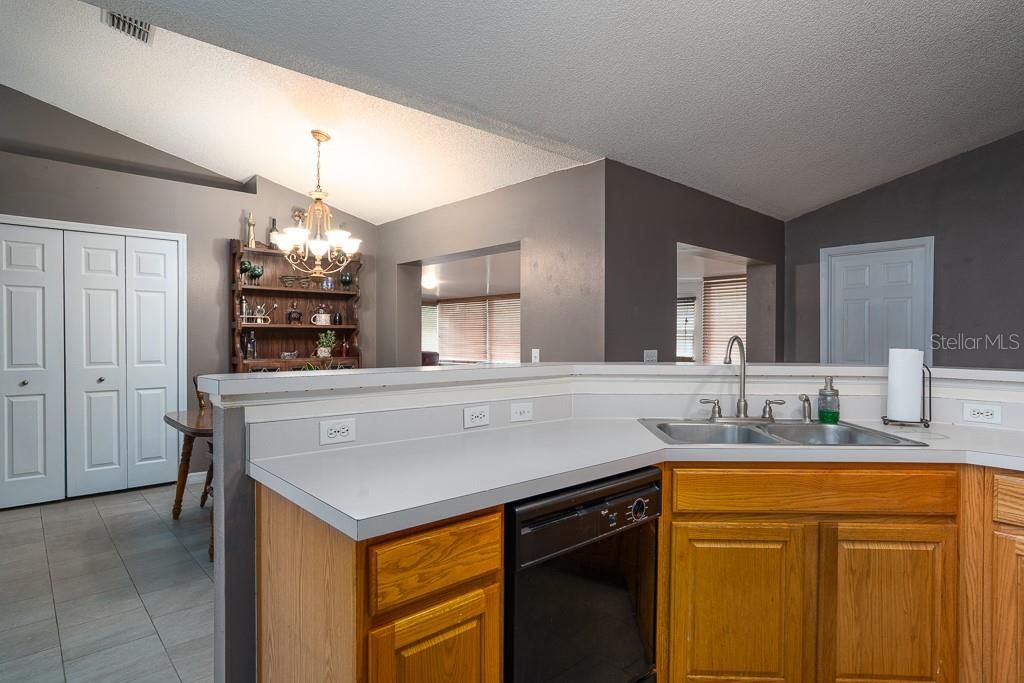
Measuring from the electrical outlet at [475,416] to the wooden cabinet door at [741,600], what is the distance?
2.40 feet

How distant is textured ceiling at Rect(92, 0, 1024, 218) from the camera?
201cm

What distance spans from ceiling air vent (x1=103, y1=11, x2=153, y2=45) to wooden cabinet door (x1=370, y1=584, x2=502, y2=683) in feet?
11.4

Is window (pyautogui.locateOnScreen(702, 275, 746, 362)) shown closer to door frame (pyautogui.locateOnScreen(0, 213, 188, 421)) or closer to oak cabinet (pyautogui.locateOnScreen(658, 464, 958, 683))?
oak cabinet (pyautogui.locateOnScreen(658, 464, 958, 683))

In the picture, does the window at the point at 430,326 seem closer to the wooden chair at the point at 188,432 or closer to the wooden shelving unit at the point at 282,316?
the wooden shelving unit at the point at 282,316

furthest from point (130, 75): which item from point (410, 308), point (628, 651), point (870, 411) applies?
point (870, 411)

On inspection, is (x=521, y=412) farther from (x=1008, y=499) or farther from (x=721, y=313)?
(x=721, y=313)

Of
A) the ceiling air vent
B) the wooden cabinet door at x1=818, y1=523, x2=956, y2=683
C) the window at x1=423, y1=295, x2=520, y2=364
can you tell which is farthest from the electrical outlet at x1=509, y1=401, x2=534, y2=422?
the window at x1=423, y1=295, x2=520, y2=364

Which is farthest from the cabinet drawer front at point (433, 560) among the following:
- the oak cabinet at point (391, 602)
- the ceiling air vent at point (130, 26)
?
the ceiling air vent at point (130, 26)

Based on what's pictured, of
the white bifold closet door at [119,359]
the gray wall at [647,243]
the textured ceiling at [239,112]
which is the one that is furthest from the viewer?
the white bifold closet door at [119,359]

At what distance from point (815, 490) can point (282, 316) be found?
458 centimetres

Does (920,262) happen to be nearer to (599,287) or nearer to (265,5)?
(599,287)

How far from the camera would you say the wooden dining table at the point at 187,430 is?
121 inches

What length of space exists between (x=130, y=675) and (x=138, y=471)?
2839 mm

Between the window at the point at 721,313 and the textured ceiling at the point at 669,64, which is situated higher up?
the textured ceiling at the point at 669,64
